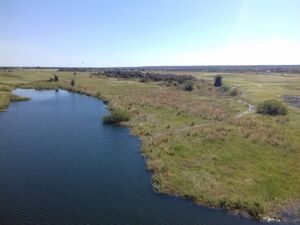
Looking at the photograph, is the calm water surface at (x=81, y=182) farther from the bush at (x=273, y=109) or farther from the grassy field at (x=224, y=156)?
the bush at (x=273, y=109)

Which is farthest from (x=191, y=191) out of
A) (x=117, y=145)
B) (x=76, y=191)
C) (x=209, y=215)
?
(x=117, y=145)

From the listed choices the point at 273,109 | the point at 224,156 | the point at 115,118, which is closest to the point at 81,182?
the point at 224,156

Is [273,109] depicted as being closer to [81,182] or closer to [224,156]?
[224,156]

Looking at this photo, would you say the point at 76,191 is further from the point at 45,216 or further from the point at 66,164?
the point at 66,164

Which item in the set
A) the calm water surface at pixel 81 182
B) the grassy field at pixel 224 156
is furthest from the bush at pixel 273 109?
the calm water surface at pixel 81 182

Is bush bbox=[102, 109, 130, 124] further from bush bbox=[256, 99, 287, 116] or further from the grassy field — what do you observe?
bush bbox=[256, 99, 287, 116]

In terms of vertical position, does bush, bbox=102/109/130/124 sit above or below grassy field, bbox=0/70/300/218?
above

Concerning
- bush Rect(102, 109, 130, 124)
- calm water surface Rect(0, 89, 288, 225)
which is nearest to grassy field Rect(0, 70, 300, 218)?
bush Rect(102, 109, 130, 124)

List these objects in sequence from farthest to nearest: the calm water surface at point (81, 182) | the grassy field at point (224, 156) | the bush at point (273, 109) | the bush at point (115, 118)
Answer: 1. the bush at point (273, 109)
2. the bush at point (115, 118)
3. the grassy field at point (224, 156)
4. the calm water surface at point (81, 182)
